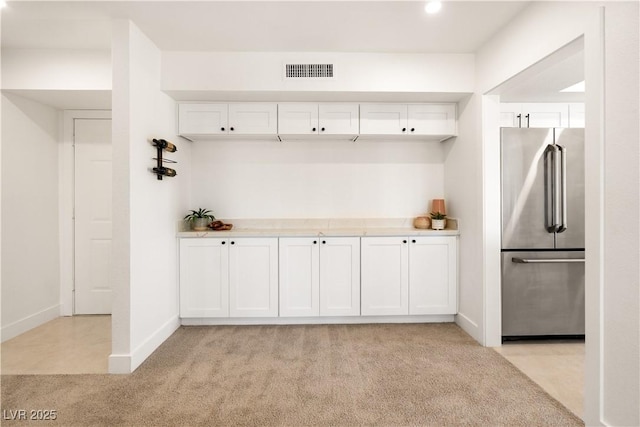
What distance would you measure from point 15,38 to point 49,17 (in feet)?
2.42

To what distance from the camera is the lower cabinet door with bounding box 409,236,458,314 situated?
349cm

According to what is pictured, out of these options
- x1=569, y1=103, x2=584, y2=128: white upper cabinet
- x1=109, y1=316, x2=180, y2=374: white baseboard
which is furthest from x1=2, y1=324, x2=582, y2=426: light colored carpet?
x1=569, y1=103, x2=584, y2=128: white upper cabinet

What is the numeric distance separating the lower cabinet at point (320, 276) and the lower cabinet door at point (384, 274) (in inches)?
3.6

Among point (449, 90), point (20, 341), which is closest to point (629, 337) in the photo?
point (449, 90)

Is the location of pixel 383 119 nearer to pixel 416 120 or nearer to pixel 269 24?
pixel 416 120

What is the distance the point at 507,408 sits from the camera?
2066 mm

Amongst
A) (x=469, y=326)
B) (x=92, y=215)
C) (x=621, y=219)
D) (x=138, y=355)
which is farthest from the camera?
(x=92, y=215)

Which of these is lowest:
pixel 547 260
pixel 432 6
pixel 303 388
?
pixel 303 388

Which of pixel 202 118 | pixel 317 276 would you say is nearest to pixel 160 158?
pixel 202 118

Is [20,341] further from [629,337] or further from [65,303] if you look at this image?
[629,337]

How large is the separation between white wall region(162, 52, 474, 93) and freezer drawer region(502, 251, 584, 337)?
165cm

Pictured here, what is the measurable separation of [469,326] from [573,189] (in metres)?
1.51

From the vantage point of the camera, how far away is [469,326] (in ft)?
10.6

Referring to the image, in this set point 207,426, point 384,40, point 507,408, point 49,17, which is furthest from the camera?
point 384,40
